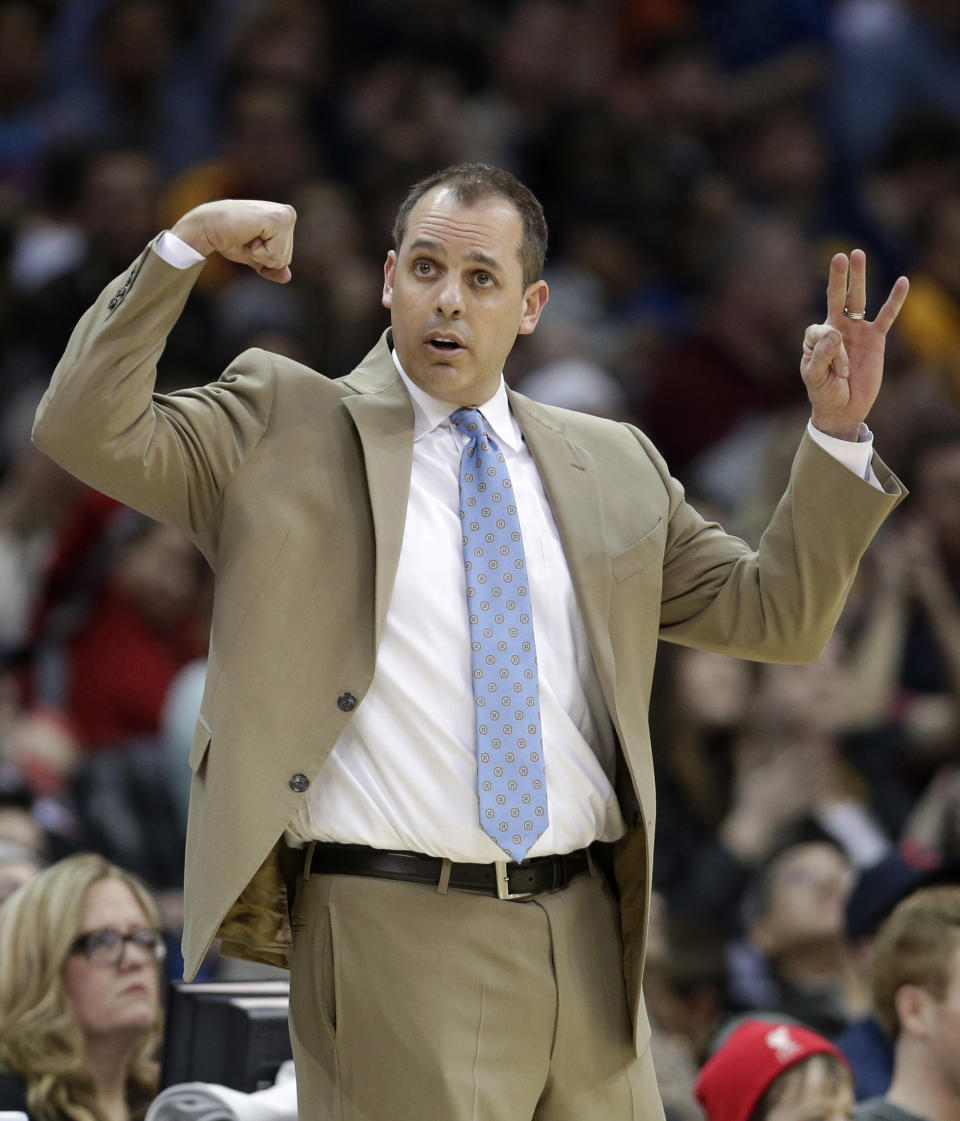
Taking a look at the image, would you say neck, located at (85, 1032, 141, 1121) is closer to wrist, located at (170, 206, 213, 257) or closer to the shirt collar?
the shirt collar

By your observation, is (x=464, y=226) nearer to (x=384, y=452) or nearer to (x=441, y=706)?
(x=384, y=452)

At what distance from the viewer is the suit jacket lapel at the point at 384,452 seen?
291 centimetres

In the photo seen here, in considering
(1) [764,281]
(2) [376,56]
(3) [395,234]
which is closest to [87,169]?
(2) [376,56]

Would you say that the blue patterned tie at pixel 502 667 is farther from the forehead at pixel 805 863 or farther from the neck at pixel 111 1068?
the forehead at pixel 805 863

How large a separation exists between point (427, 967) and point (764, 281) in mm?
5796

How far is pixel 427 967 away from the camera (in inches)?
113

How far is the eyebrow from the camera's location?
305 centimetres

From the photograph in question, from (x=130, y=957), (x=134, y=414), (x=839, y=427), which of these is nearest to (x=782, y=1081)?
(x=130, y=957)

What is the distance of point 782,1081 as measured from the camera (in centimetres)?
424

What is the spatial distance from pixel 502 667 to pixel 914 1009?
1780 millimetres

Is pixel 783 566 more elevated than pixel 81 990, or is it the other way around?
pixel 783 566

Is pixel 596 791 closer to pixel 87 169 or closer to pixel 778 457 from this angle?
pixel 778 457

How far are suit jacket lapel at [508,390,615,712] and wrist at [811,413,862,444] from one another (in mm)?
371

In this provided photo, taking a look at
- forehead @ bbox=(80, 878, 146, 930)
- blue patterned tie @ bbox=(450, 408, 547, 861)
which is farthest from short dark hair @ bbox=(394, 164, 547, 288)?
forehead @ bbox=(80, 878, 146, 930)
